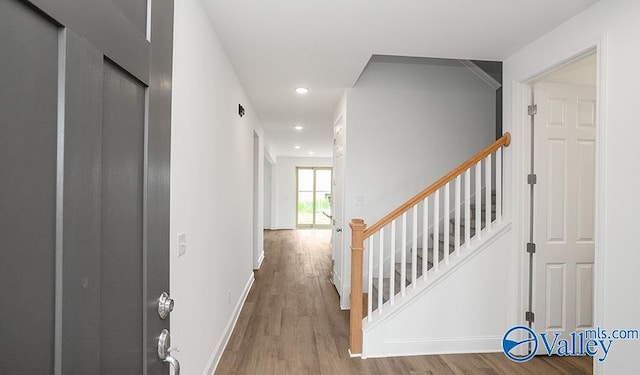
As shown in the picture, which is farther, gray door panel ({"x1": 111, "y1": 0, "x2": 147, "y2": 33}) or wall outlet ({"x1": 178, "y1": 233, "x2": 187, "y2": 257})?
wall outlet ({"x1": 178, "y1": 233, "x2": 187, "y2": 257})

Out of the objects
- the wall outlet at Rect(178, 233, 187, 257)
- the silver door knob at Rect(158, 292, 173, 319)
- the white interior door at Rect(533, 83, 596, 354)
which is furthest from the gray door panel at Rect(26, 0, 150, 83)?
the white interior door at Rect(533, 83, 596, 354)

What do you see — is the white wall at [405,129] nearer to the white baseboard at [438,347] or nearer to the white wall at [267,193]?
the white baseboard at [438,347]

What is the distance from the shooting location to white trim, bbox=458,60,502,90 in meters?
3.84

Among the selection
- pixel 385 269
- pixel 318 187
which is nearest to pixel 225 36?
pixel 385 269

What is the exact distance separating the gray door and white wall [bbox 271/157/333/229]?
10.2 m

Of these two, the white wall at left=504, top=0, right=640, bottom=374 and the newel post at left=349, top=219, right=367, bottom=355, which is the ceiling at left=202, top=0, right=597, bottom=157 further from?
the newel post at left=349, top=219, right=367, bottom=355

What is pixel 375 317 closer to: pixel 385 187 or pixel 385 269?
pixel 385 269

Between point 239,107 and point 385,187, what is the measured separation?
1.87 meters

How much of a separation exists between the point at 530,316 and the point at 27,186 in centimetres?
329

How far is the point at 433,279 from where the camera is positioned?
2.71m

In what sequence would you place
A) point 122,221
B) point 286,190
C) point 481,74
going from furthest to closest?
point 286,190
point 481,74
point 122,221

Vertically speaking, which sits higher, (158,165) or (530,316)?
(158,165)

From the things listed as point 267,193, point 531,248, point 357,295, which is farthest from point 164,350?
point 267,193

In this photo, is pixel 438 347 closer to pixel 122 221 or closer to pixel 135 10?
pixel 122 221
